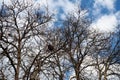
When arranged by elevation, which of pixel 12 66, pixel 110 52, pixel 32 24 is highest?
pixel 110 52

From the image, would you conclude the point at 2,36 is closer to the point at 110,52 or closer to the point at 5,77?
the point at 5,77

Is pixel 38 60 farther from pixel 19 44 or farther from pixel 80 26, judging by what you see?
pixel 80 26

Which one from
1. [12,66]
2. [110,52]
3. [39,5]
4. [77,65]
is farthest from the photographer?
[110,52]

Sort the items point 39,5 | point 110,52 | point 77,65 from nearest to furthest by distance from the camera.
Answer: point 39,5, point 77,65, point 110,52

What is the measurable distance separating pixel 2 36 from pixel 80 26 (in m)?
10.1

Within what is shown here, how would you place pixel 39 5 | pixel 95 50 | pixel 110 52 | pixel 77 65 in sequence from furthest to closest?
pixel 110 52
pixel 95 50
pixel 77 65
pixel 39 5

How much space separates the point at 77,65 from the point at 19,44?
8167mm

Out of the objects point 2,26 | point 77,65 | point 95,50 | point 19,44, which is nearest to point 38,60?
point 19,44

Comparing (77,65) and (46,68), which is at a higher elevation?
(77,65)

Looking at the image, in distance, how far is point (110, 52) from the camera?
30.4m

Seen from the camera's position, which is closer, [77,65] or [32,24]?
[32,24]

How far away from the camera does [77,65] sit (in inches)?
1040

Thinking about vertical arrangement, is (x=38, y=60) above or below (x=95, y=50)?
below

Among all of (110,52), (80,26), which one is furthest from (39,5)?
(110,52)
